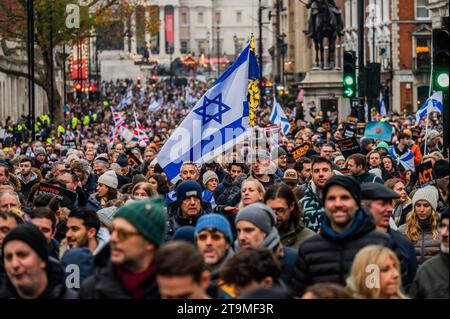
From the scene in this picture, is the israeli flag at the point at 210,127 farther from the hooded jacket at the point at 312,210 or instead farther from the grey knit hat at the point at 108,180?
the hooded jacket at the point at 312,210

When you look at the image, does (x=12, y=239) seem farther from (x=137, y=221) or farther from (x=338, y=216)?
(x=338, y=216)

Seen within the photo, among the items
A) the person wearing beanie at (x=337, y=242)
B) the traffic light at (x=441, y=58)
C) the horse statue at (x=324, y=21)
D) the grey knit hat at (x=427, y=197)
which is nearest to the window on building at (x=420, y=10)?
the horse statue at (x=324, y=21)

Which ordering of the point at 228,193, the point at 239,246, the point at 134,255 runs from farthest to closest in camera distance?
the point at 228,193 → the point at 239,246 → the point at 134,255

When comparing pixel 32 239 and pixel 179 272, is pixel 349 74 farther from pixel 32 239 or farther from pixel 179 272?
pixel 179 272

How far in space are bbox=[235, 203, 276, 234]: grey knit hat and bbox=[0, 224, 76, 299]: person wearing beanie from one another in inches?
64.3

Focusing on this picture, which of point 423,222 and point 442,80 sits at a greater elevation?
point 442,80

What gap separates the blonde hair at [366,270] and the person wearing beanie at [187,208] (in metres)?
4.27

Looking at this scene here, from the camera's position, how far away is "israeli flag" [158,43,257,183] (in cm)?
1566

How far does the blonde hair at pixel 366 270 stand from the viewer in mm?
8109

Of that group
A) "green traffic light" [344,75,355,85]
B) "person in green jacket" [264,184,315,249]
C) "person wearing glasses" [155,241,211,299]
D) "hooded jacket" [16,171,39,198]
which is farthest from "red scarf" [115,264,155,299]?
"green traffic light" [344,75,355,85]

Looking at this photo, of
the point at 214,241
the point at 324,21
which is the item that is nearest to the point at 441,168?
the point at 214,241

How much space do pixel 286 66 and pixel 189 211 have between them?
72278mm

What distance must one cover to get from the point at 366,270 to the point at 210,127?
7.65 m

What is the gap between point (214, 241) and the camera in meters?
9.11
